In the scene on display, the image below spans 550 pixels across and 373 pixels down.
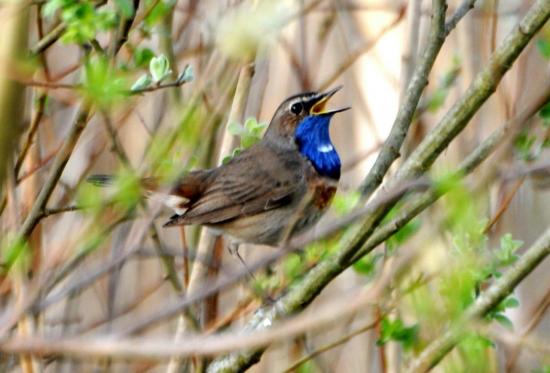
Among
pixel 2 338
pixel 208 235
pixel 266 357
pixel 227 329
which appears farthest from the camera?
pixel 266 357

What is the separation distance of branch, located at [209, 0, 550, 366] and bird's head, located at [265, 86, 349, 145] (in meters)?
1.59

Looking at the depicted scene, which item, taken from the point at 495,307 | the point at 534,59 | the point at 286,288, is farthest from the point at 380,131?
the point at 495,307

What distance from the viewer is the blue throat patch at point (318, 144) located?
4.71 metres

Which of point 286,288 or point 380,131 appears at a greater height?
point 380,131

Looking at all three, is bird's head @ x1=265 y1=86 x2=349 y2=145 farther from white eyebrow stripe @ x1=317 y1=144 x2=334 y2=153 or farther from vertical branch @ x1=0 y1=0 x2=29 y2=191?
vertical branch @ x1=0 y1=0 x2=29 y2=191

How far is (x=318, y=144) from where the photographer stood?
479cm

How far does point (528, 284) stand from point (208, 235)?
2062mm

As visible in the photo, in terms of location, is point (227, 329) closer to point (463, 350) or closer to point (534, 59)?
point (463, 350)

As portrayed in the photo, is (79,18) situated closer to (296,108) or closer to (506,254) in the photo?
(506,254)

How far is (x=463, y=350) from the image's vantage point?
109 inches

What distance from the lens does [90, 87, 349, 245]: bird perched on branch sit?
4.32m

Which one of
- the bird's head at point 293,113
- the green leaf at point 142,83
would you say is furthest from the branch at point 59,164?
the bird's head at point 293,113

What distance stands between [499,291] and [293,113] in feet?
7.27

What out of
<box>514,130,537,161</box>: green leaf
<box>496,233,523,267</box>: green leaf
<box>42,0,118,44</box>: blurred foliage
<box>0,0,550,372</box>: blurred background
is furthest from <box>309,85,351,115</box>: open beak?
<box>42,0,118,44</box>: blurred foliage
